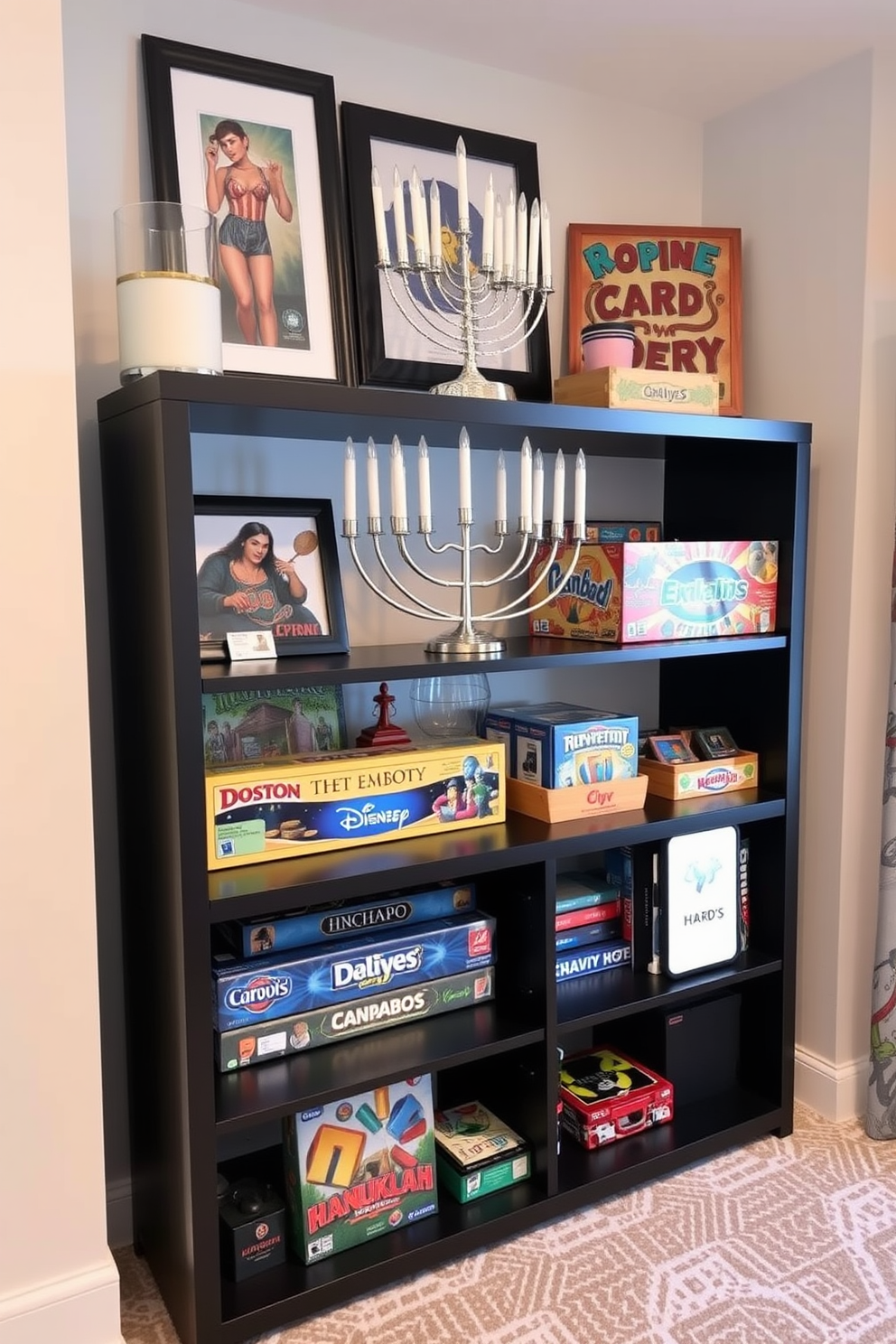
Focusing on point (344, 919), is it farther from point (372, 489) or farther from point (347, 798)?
point (372, 489)

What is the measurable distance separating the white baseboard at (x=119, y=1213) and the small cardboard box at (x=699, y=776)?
1.19 metres

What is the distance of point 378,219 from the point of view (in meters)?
1.73

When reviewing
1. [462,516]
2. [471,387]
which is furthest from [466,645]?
[471,387]

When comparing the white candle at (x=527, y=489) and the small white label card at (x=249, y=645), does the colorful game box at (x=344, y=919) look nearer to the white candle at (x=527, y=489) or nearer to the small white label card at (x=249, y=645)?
the small white label card at (x=249, y=645)

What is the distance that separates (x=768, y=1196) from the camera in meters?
1.86

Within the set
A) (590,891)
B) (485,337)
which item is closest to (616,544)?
(485,337)

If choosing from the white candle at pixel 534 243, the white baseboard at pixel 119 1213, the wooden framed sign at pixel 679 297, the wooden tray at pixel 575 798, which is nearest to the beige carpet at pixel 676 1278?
the white baseboard at pixel 119 1213

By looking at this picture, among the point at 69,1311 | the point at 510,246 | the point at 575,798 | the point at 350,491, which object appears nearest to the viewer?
the point at 69,1311

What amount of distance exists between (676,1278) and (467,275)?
167cm

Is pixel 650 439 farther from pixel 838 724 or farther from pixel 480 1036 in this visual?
pixel 480 1036

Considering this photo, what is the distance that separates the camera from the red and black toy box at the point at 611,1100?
1912 millimetres

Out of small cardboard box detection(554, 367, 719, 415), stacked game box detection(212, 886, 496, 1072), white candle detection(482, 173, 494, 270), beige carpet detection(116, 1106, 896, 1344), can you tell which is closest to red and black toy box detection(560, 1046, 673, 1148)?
beige carpet detection(116, 1106, 896, 1344)

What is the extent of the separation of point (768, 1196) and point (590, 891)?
0.62m

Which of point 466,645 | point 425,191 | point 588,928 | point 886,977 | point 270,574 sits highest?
point 425,191
